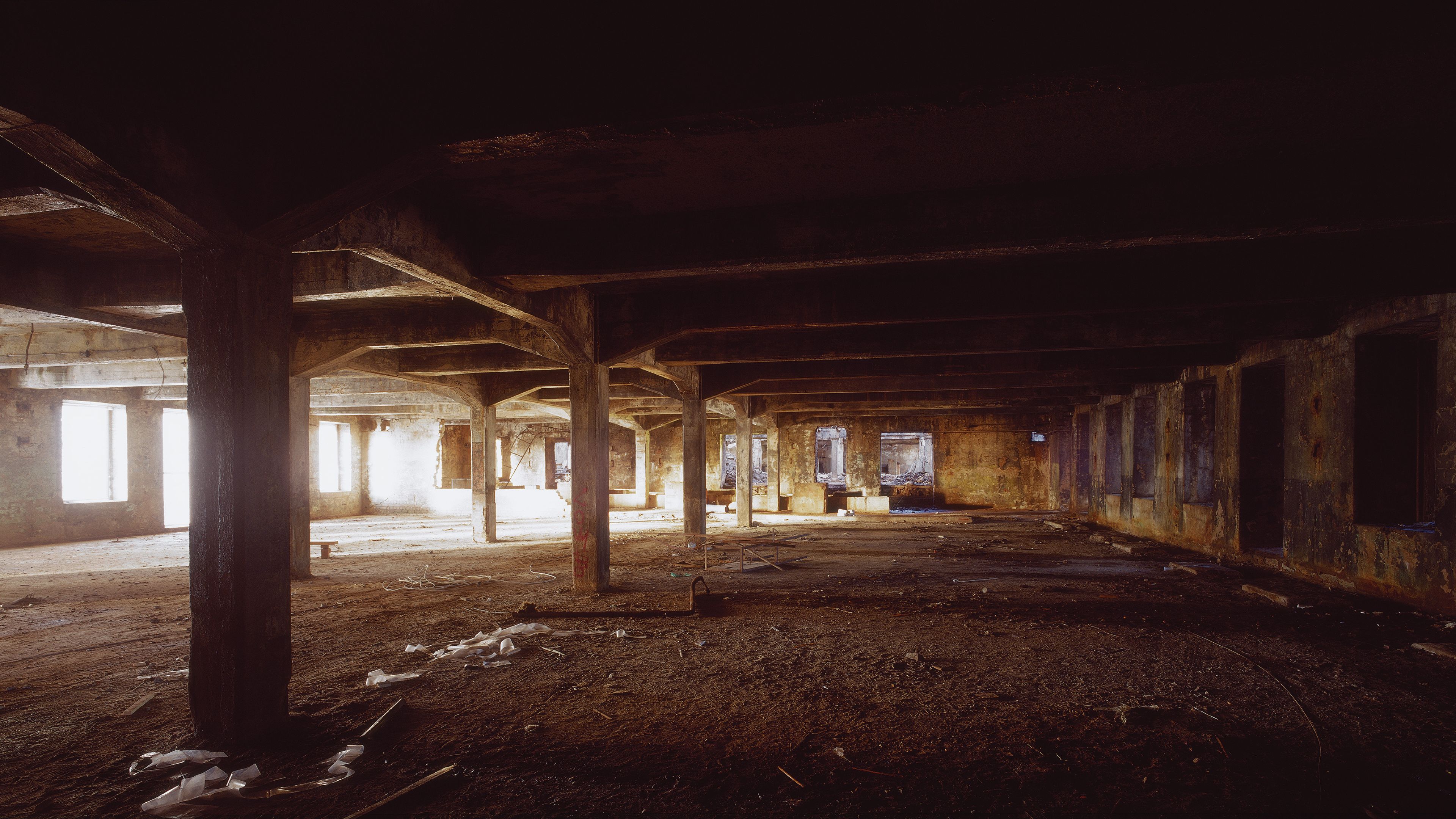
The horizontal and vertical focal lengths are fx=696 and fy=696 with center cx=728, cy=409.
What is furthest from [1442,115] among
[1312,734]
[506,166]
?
[506,166]

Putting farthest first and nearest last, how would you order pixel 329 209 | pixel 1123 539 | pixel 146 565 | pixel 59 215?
pixel 1123 539
pixel 146 565
pixel 59 215
pixel 329 209

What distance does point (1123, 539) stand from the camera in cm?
1430

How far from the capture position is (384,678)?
16.7ft

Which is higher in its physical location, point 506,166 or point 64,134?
point 506,166

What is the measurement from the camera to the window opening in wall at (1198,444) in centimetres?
1278

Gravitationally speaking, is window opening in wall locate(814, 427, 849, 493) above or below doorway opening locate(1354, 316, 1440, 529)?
below

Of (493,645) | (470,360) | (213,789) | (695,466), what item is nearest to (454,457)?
(695,466)

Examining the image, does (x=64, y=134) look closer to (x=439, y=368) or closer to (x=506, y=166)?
(x=506, y=166)

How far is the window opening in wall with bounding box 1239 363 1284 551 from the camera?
35.2ft

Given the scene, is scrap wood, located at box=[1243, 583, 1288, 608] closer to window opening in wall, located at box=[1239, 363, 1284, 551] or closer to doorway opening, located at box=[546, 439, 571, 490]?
window opening in wall, located at box=[1239, 363, 1284, 551]

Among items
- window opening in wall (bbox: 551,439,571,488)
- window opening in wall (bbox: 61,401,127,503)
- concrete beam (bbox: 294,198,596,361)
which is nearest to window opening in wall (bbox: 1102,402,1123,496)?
concrete beam (bbox: 294,198,596,361)

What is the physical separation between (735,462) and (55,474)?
75.9 ft

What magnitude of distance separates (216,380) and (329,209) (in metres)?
1.12

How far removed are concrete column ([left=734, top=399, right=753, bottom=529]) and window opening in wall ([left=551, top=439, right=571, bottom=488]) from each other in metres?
9.27
